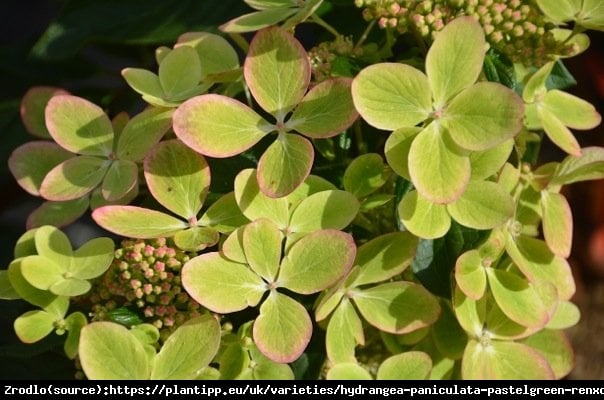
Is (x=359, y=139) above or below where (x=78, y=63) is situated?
above

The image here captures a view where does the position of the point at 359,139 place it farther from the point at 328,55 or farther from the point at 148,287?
the point at 148,287

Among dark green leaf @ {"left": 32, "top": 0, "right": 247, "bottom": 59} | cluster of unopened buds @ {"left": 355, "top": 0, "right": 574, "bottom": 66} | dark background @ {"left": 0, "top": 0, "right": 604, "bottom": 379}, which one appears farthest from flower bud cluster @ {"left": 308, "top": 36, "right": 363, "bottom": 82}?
dark green leaf @ {"left": 32, "top": 0, "right": 247, "bottom": 59}

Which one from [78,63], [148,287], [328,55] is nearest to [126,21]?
[78,63]

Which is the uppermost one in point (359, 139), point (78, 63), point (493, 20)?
point (493, 20)

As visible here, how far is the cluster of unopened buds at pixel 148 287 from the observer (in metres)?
0.72

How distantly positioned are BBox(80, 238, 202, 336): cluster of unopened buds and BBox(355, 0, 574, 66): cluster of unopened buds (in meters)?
0.30

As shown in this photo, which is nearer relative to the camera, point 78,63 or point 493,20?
point 493,20

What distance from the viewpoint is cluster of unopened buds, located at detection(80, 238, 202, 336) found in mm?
723

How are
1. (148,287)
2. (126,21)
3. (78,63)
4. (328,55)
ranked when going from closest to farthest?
(148,287) < (328,55) < (126,21) < (78,63)

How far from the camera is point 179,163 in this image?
0.75 metres

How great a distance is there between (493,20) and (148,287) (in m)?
0.41

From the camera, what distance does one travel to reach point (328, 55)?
0.83 metres

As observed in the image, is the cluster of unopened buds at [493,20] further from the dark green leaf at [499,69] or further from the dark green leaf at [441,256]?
the dark green leaf at [441,256]

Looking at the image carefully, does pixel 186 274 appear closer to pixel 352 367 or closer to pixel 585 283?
pixel 352 367
